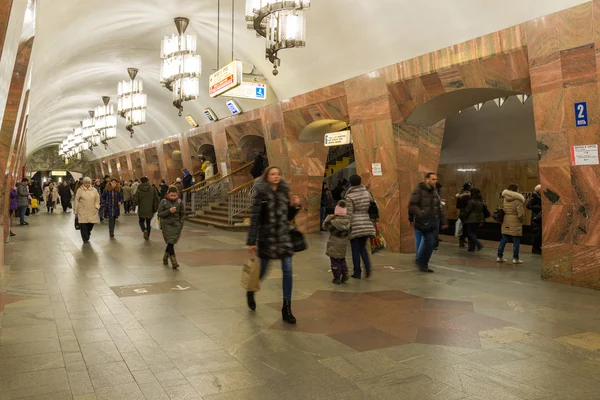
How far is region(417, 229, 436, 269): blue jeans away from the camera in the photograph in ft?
24.9

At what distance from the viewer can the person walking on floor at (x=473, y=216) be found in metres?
9.82

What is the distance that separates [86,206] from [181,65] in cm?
368

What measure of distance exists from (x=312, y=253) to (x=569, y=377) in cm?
639

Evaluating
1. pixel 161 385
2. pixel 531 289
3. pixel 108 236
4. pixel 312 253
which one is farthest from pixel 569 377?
pixel 108 236

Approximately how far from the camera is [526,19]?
7.27 metres

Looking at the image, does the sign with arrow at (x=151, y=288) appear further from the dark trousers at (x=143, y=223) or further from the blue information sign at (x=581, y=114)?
the blue information sign at (x=581, y=114)

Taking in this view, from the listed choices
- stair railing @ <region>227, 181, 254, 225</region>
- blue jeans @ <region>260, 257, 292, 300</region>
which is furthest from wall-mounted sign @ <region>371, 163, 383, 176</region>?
blue jeans @ <region>260, 257, 292, 300</region>

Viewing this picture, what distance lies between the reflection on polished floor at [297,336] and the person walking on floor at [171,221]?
273mm

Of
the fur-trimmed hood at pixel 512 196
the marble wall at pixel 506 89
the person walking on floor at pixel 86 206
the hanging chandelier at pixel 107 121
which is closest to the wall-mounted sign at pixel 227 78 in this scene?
the marble wall at pixel 506 89

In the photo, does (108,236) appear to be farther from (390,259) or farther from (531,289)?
(531,289)

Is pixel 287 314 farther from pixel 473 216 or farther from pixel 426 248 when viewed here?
pixel 473 216

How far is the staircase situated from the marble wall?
78.9 inches

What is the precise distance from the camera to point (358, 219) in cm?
704

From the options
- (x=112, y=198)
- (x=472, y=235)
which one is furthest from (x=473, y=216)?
(x=112, y=198)
